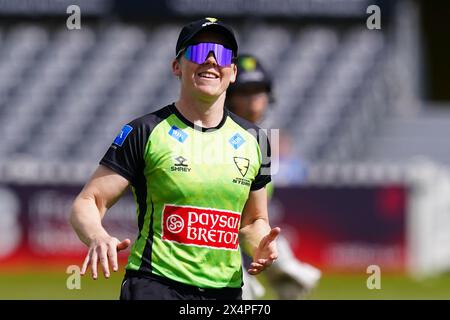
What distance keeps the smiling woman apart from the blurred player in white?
1.97m

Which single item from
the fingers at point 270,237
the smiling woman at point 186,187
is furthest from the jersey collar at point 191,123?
the fingers at point 270,237

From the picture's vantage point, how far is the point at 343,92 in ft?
88.0

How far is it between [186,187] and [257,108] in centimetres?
254

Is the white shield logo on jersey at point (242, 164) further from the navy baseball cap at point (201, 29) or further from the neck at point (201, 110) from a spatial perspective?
the navy baseball cap at point (201, 29)

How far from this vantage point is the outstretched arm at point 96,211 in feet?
18.1

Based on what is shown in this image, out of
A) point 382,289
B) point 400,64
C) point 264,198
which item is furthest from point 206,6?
point 264,198

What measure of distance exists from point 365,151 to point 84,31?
7.31 meters

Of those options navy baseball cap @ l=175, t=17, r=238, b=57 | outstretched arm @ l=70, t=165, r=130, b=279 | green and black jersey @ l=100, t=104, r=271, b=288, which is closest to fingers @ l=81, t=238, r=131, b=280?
outstretched arm @ l=70, t=165, r=130, b=279

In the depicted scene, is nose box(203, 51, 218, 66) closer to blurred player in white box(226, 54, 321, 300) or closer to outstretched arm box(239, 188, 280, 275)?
outstretched arm box(239, 188, 280, 275)

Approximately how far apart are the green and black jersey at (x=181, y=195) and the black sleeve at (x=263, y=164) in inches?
8.3

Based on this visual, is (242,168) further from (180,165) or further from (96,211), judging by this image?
(96,211)

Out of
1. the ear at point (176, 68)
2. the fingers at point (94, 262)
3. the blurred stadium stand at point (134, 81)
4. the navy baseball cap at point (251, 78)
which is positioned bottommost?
the fingers at point (94, 262)

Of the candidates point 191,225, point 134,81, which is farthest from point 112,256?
point 134,81

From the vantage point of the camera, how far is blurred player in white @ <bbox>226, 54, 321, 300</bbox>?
8.40 metres
